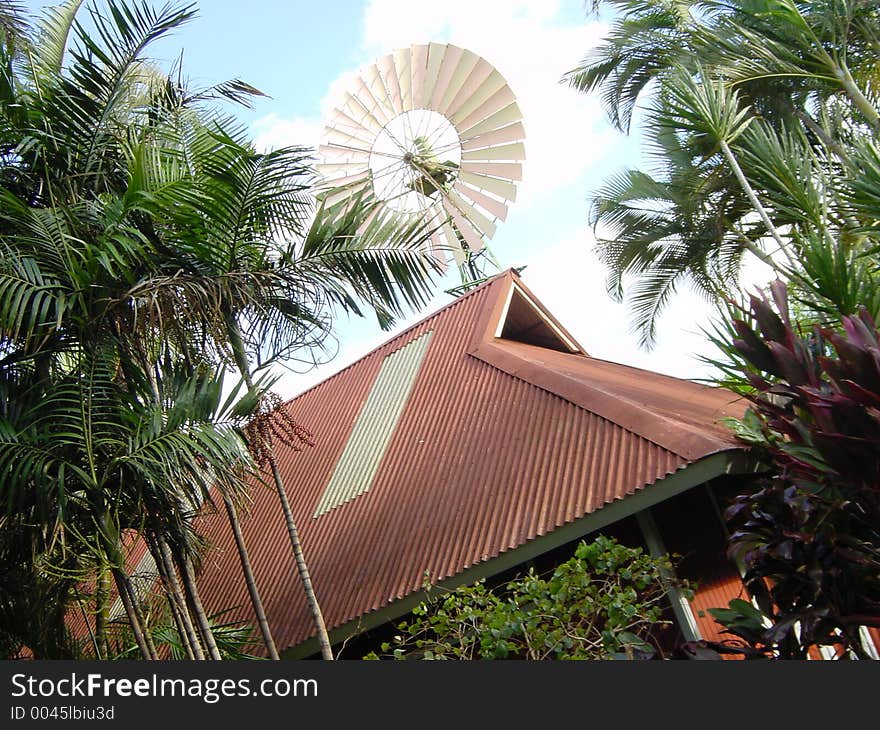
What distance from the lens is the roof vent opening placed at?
13.0m

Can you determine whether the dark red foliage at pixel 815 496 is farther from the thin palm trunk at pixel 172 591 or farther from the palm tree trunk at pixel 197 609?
the thin palm trunk at pixel 172 591

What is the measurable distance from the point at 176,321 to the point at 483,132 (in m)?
9.92

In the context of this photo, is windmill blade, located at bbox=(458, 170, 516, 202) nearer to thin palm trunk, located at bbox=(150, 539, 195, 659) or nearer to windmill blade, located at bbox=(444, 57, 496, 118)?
windmill blade, located at bbox=(444, 57, 496, 118)

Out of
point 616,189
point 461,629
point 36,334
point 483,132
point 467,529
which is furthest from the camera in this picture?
point 616,189

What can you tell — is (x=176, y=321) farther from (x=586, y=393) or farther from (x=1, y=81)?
(x=586, y=393)

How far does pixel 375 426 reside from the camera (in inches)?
444

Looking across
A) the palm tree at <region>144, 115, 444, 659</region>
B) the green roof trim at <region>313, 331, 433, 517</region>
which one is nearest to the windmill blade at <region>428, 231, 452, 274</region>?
the palm tree at <region>144, 115, 444, 659</region>

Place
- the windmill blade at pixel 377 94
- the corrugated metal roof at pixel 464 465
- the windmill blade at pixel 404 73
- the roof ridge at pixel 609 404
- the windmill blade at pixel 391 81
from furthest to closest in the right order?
the windmill blade at pixel 377 94 → the windmill blade at pixel 391 81 → the windmill blade at pixel 404 73 → the corrugated metal roof at pixel 464 465 → the roof ridge at pixel 609 404

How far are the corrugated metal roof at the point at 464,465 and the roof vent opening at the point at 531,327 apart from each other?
83 centimetres

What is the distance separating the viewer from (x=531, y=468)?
27.3 feet

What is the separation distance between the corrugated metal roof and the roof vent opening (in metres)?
0.83

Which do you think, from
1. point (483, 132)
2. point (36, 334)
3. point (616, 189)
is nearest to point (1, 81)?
point (36, 334)

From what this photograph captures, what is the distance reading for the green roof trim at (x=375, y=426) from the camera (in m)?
10.5

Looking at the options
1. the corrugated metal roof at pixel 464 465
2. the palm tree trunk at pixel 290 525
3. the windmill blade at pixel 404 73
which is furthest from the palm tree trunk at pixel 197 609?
the windmill blade at pixel 404 73
